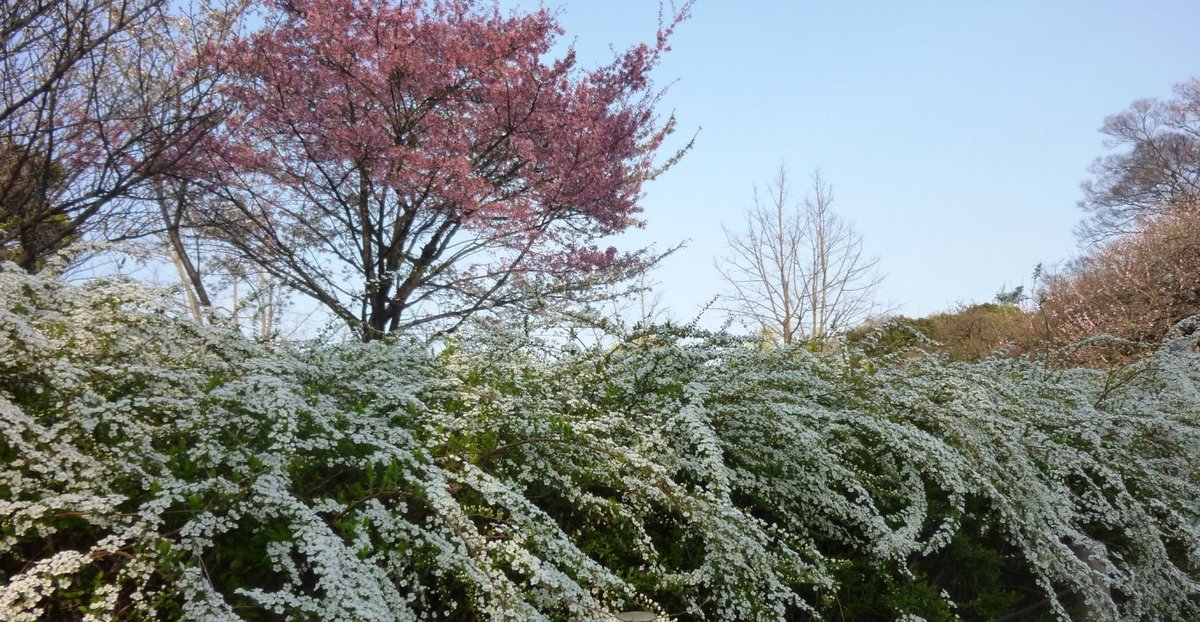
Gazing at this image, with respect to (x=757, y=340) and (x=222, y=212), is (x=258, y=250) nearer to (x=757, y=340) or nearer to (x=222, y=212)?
(x=222, y=212)

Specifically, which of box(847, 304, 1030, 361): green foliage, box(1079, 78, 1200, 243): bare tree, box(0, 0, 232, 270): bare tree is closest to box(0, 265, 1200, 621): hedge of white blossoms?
box(0, 0, 232, 270): bare tree

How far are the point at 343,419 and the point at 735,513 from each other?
3.34 feet

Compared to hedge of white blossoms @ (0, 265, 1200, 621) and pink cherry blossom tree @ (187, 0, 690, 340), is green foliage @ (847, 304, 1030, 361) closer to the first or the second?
pink cherry blossom tree @ (187, 0, 690, 340)

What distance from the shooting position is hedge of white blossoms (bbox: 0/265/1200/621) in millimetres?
1552

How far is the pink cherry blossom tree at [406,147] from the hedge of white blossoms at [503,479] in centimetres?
348

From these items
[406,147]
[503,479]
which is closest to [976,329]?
[406,147]

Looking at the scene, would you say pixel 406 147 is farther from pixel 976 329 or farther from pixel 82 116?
pixel 976 329

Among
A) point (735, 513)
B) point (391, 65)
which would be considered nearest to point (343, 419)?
point (735, 513)

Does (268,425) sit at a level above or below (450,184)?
below

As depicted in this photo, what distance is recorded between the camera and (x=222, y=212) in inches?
266

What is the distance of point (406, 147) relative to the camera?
5.96m

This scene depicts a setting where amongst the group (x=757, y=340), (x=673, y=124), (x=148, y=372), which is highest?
(x=673, y=124)

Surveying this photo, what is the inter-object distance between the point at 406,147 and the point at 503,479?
14.7 feet

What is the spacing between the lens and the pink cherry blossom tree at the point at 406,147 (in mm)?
6031
